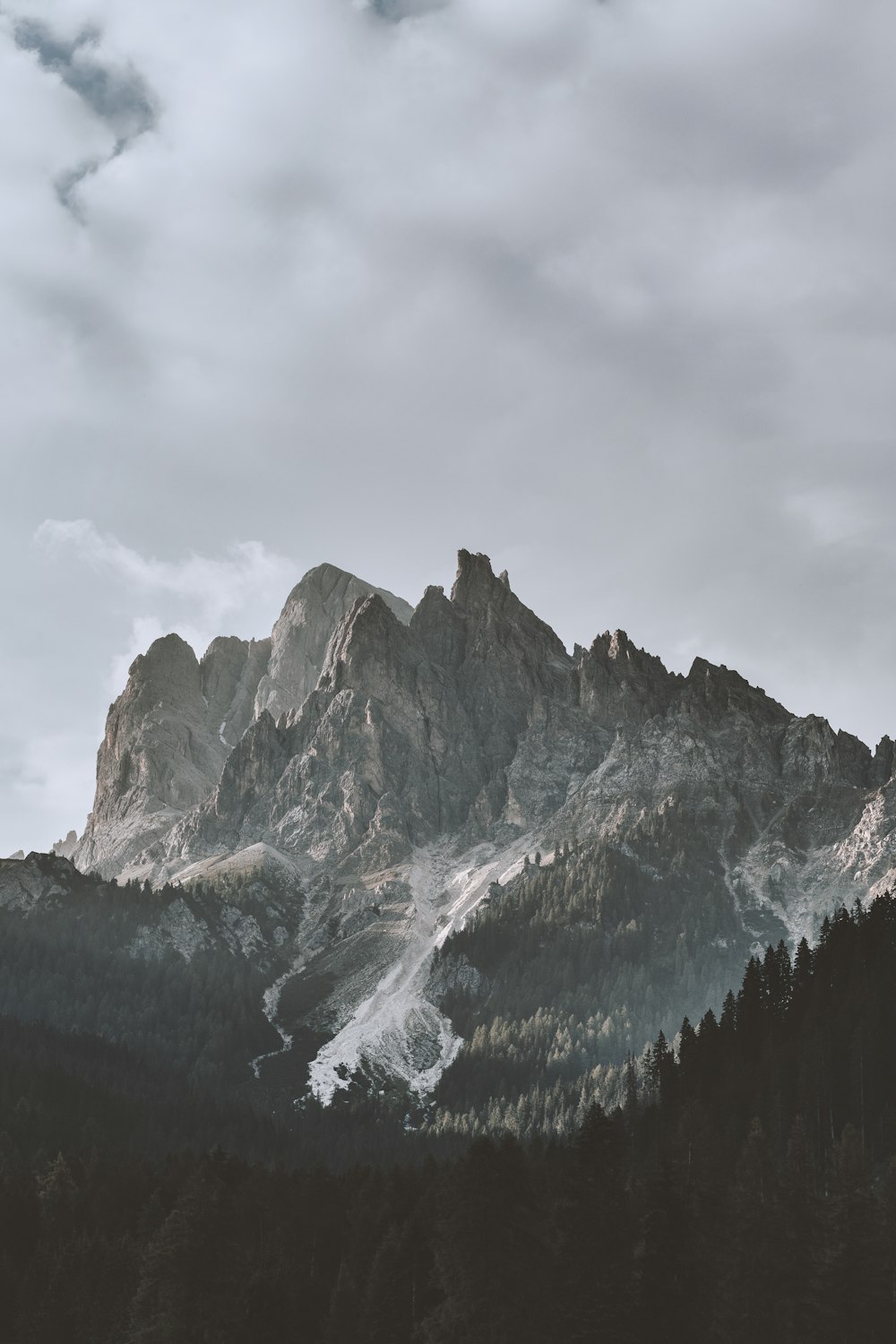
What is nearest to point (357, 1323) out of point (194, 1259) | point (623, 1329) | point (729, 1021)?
point (194, 1259)

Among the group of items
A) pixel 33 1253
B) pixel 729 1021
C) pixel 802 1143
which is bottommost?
pixel 33 1253

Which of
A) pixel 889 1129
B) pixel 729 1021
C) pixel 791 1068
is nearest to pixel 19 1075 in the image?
pixel 729 1021

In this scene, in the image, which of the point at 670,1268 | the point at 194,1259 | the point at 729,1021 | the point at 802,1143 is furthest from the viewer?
the point at 729,1021

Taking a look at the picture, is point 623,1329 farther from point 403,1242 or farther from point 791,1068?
point 791,1068

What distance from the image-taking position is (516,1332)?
192ft

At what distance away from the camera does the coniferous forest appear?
62000 millimetres

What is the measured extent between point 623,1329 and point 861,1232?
17418 mm

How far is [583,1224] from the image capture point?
6394 centimetres

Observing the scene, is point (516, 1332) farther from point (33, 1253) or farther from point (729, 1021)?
point (729, 1021)

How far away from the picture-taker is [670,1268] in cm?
6438

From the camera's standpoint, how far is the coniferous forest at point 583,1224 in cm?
6200

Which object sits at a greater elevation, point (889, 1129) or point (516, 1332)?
point (889, 1129)

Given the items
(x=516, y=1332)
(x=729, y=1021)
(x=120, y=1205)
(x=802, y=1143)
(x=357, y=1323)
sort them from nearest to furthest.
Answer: (x=516, y=1332)
(x=357, y=1323)
(x=802, y=1143)
(x=120, y=1205)
(x=729, y=1021)

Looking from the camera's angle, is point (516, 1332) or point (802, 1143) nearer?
point (516, 1332)
